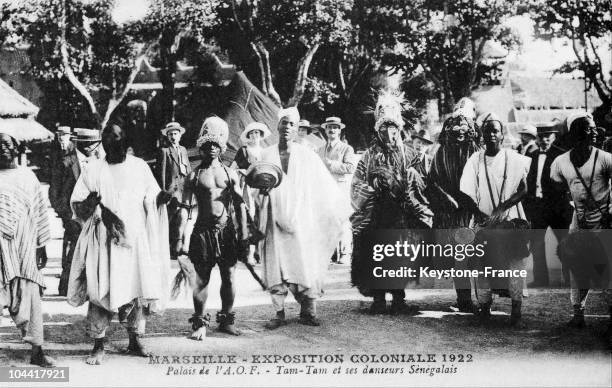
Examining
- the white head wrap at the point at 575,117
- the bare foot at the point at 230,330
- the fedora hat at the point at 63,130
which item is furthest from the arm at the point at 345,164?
the fedora hat at the point at 63,130

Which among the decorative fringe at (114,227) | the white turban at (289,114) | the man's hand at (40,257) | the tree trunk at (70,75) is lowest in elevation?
the man's hand at (40,257)

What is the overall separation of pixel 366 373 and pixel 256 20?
364 centimetres

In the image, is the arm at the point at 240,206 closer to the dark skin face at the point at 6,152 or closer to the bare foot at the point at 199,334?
the bare foot at the point at 199,334

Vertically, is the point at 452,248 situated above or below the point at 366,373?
above

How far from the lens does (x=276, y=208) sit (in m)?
5.88

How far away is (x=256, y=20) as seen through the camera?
6.48 m

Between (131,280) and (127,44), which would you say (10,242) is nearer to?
(131,280)

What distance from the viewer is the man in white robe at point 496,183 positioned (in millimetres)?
5930

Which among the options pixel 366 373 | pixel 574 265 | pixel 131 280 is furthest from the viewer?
pixel 574 265

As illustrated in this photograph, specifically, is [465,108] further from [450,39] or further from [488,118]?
[450,39]

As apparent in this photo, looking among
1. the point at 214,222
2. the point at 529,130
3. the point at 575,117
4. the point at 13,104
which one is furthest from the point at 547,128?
the point at 13,104

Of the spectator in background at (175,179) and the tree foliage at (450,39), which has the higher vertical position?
the tree foliage at (450,39)

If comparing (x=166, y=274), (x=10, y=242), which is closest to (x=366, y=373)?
(x=166, y=274)

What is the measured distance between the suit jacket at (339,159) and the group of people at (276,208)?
0.04ft
